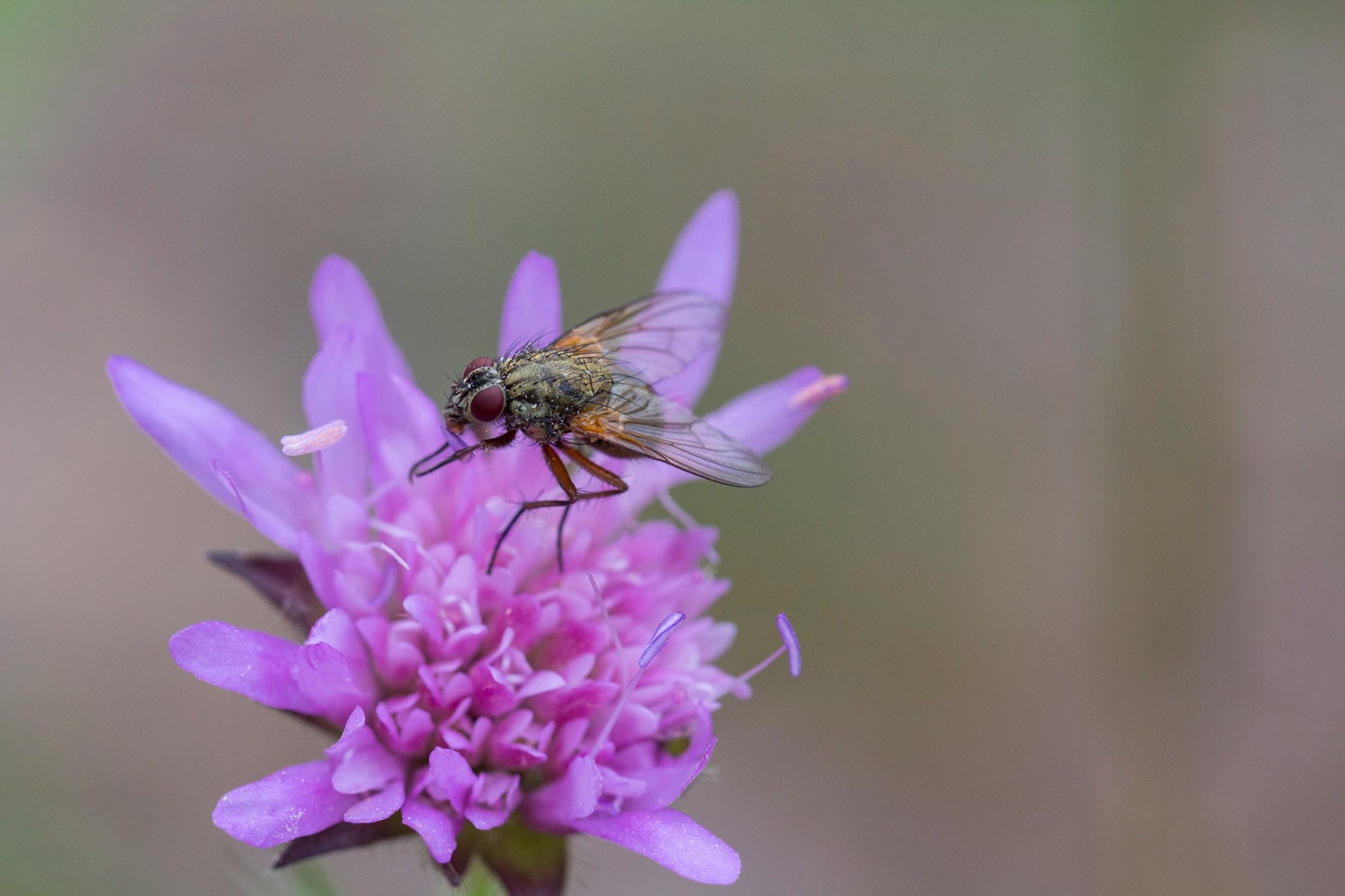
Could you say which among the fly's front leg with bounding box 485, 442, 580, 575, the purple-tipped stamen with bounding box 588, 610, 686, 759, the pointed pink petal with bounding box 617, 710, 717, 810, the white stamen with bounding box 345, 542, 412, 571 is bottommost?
the pointed pink petal with bounding box 617, 710, 717, 810

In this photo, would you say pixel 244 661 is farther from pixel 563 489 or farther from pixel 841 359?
pixel 841 359

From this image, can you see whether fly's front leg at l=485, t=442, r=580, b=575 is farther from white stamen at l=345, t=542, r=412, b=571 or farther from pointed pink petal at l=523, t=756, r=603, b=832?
pointed pink petal at l=523, t=756, r=603, b=832

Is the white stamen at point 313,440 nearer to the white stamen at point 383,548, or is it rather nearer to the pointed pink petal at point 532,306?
the white stamen at point 383,548

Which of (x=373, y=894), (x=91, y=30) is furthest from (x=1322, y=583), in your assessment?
(x=91, y=30)

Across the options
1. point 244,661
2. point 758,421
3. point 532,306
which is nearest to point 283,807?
point 244,661

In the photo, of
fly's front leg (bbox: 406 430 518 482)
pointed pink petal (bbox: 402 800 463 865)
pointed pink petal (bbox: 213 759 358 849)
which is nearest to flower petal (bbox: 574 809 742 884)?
pointed pink petal (bbox: 402 800 463 865)

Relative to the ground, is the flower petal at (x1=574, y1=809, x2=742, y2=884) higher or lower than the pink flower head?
lower
